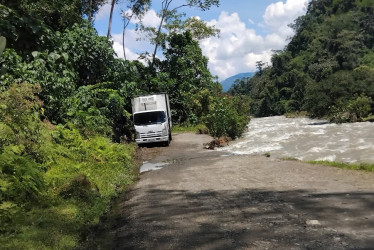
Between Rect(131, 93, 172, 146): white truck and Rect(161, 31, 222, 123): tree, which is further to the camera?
Rect(161, 31, 222, 123): tree

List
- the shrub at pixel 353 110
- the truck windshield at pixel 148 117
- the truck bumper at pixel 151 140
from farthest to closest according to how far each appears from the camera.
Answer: the shrub at pixel 353 110
the truck windshield at pixel 148 117
the truck bumper at pixel 151 140

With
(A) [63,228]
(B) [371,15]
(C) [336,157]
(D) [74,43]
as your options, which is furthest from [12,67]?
(B) [371,15]

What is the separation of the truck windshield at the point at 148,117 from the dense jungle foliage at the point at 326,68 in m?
25.2

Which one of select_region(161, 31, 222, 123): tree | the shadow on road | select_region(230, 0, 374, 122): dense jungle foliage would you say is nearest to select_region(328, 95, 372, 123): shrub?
select_region(230, 0, 374, 122): dense jungle foliage

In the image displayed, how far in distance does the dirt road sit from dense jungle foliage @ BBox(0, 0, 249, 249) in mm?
961

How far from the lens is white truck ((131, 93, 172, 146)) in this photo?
21.3 m

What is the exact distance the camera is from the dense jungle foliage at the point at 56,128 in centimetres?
624

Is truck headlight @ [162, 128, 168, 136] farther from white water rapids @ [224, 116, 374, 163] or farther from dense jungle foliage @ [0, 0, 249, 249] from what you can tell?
white water rapids @ [224, 116, 374, 163]

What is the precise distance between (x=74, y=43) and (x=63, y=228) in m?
15.3

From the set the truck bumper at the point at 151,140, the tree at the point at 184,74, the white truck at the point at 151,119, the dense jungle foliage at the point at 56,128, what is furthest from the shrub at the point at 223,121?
the tree at the point at 184,74

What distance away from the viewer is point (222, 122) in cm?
2533

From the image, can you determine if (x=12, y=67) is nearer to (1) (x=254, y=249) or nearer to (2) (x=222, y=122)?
(1) (x=254, y=249)

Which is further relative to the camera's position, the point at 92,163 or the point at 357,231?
the point at 92,163

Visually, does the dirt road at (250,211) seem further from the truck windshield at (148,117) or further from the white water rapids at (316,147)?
the truck windshield at (148,117)
